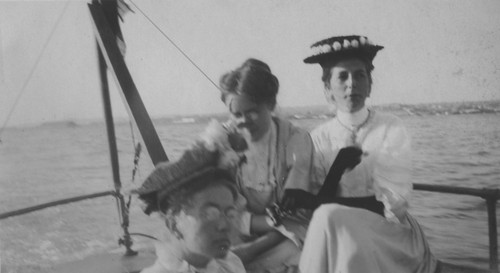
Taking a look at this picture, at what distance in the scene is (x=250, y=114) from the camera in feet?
4.91

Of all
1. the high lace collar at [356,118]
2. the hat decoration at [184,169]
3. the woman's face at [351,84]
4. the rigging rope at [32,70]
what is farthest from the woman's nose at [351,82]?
the rigging rope at [32,70]

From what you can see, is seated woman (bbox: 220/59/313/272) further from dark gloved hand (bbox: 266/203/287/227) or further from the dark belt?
the dark belt

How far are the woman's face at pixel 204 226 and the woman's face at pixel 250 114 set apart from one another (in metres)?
0.34

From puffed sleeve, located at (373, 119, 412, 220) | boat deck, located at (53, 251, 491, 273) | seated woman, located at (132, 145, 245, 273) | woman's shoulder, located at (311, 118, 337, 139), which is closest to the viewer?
seated woman, located at (132, 145, 245, 273)

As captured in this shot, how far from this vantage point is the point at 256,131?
1541 millimetres

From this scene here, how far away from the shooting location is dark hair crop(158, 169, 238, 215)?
4.01ft

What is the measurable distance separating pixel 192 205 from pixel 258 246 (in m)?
0.39

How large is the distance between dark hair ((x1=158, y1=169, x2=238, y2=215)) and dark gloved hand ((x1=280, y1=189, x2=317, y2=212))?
0.34 metres

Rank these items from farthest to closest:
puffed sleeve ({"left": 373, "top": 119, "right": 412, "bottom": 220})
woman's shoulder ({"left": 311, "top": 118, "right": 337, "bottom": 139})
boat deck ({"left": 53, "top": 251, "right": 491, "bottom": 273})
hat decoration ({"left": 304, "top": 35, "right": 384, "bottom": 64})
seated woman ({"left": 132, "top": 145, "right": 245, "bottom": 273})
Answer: boat deck ({"left": 53, "top": 251, "right": 491, "bottom": 273}), woman's shoulder ({"left": 311, "top": 118, "right": 337, "bottom": 139}), hat decoration ({"left": 304, "top": 35, "right": 384, "bottom": 64}), puffed sleeve ({"left": 373, "top": 119, "right": 412, "bottom": 220}), seated woman ({"left": 132, "top": 145, "right": 245, "bottom": 273})

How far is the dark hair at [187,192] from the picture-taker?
1.22 m

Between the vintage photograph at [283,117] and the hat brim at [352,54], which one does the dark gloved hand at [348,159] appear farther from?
the hat brim at [352,54]

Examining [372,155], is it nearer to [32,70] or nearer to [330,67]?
[330,67]

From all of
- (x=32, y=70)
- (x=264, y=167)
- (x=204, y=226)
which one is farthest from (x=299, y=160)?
(x=32, y=70)

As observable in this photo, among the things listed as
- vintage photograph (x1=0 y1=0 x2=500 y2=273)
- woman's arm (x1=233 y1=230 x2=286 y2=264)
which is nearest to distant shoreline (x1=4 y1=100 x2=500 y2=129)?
vintage photograph (x1=0 y1=0 x2=500 y2=273)
